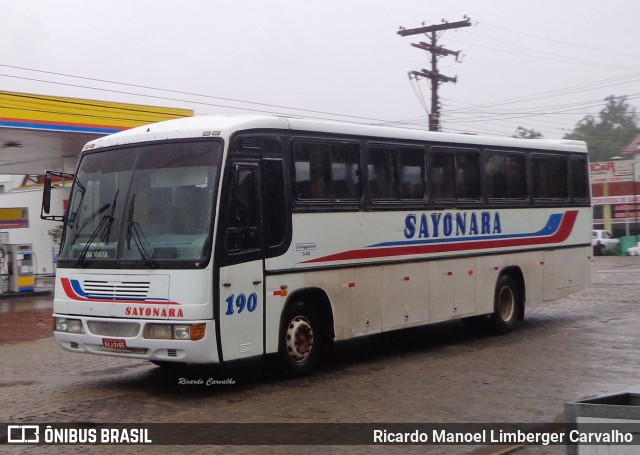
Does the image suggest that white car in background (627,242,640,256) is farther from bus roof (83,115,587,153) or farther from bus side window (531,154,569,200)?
bus roof (83,115,587,153)

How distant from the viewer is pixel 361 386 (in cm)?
1016

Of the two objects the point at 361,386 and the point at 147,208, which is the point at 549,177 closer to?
the point at 361,386

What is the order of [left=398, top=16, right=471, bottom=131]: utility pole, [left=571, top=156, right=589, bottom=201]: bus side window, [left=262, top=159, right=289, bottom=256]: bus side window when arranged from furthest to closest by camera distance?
[left=398, top=16, right=471, bottom=131]: utility pole → [left=571, top=156, right=589, bottom=201]: bus side window → [left=262, top=159, right=289, bottom=256]: bus side window

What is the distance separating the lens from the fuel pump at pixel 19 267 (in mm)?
23844

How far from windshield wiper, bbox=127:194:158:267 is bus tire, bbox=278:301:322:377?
6.06 feet

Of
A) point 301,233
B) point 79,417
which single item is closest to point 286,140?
point 301,233

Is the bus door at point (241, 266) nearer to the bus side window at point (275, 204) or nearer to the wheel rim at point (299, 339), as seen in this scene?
the bus side window at point (275, 204)

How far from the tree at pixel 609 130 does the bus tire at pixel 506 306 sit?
8587 centimetres

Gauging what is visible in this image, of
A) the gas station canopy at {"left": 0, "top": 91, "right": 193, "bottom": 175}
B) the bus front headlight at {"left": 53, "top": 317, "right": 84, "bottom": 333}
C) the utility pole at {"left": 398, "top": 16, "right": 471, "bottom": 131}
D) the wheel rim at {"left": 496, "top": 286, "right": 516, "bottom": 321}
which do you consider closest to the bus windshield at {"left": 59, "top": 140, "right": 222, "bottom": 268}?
the bus front headlight at {"left": 53, "top": 317, "right": 84, "bottom": 333}

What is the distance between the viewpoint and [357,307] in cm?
1155

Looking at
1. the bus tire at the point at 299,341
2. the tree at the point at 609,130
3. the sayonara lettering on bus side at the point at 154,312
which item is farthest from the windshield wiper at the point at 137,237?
the tree at the point at 609,130

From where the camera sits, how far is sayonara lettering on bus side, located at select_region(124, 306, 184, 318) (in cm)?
919

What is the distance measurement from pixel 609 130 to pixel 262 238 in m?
101

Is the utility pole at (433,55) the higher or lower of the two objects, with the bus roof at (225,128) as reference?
higher
